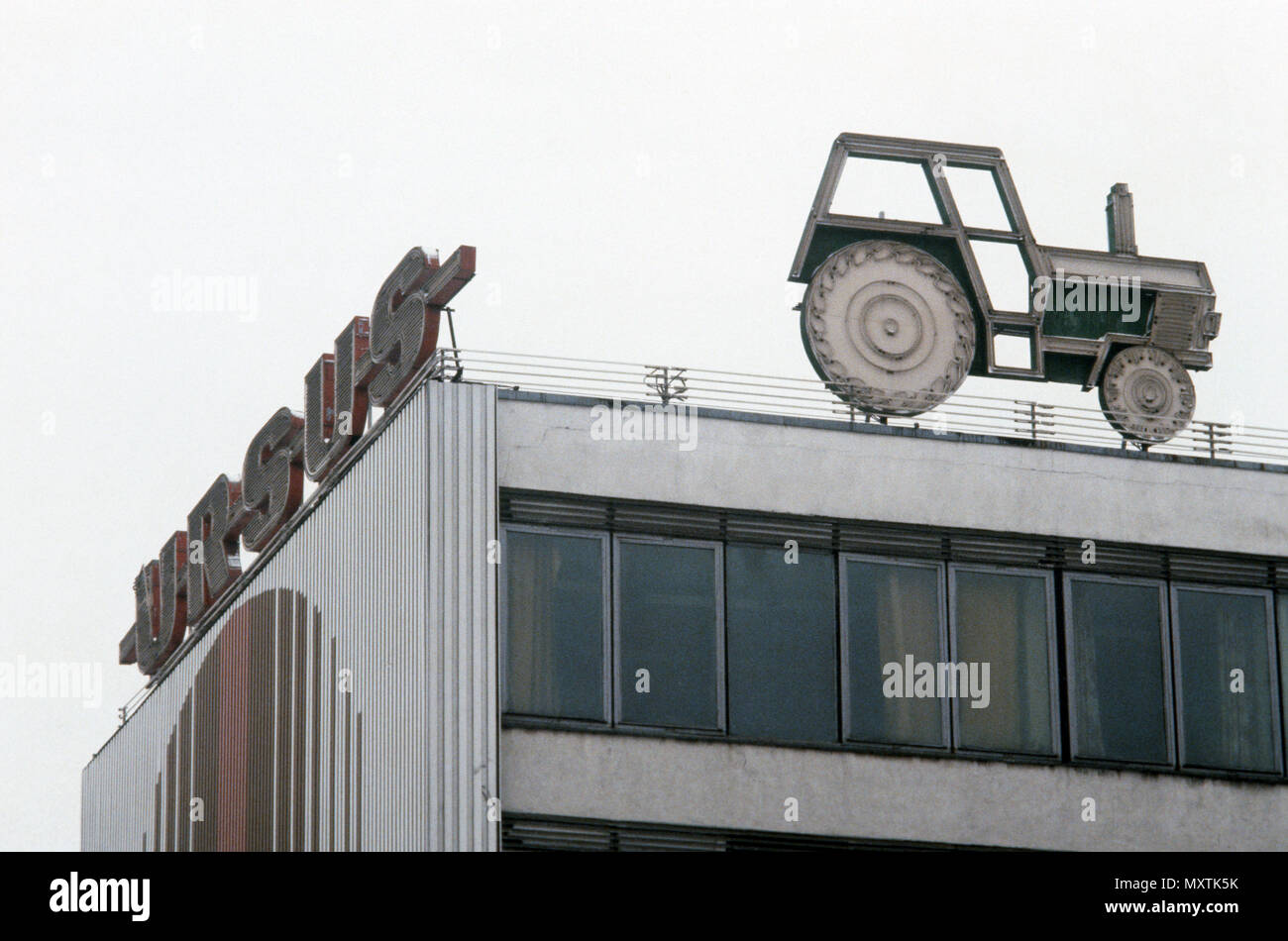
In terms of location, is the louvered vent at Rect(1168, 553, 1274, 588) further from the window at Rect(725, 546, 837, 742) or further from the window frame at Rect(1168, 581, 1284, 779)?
the window at Rect(725, 546, 837, 742)

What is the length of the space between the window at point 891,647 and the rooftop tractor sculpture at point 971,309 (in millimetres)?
2824

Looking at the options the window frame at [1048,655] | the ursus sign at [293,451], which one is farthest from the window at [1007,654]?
the ursus sign at [293,451]

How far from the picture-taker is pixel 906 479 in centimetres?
3644

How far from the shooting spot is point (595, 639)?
34219mm

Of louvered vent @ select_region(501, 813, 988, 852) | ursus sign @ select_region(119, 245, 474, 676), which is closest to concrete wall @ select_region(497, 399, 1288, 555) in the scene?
ursus sign @ select_region(119, 245, 474, 676)

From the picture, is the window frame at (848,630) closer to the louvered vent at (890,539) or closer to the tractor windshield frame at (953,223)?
the louvered vent at (890,539)

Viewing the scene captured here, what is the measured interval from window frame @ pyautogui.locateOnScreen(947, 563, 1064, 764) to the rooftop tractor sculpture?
286cm

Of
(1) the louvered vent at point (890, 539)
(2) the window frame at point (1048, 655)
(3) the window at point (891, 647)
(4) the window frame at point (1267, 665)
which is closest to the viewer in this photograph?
(1) the louvered vent at point (890, 539)

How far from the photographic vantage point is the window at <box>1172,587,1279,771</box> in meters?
37.2

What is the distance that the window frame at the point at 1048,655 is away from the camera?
3597 cm

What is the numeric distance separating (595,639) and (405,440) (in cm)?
384

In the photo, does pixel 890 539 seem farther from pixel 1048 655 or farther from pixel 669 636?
pixel 669 636
